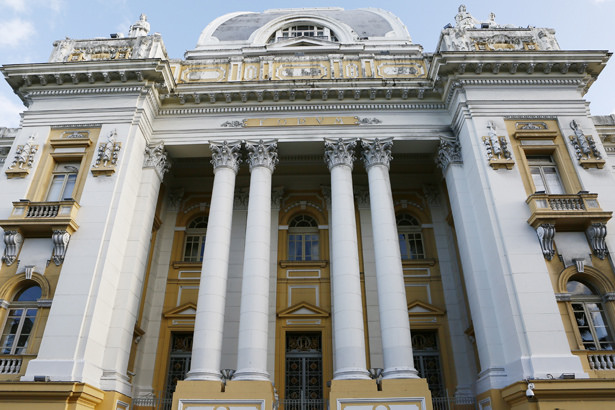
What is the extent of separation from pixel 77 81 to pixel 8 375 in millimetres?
10346

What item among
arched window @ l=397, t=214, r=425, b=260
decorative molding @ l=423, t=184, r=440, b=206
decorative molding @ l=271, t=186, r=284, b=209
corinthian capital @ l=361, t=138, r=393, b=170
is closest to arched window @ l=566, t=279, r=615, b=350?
arched window @ l=397, t=214, r=425, b=260

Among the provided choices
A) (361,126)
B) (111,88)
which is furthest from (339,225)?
(111,88)

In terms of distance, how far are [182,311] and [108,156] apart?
6.41 meters

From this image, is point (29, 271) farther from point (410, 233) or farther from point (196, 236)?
point (410, 233)

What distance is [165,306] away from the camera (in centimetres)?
1783

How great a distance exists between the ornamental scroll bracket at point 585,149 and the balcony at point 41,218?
16.6 metres

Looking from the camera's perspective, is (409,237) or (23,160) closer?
(23,160)

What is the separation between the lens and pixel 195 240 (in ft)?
65.5

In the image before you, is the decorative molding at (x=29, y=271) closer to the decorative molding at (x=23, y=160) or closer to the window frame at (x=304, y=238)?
the decorative molding at (x=23, y=160)

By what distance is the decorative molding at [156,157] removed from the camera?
1717 cm

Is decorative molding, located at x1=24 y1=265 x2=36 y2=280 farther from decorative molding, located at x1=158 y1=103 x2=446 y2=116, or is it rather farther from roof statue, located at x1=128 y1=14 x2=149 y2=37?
roof statue, located at x1=128 y1=14 x2=149 y2=37

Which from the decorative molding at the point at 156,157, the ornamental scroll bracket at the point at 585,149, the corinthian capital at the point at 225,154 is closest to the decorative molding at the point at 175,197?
the decorative molding at the point at 156,157

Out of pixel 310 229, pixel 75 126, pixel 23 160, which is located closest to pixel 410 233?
pixel 310 229

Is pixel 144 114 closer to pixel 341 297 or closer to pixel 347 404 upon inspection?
pixel 341 297
